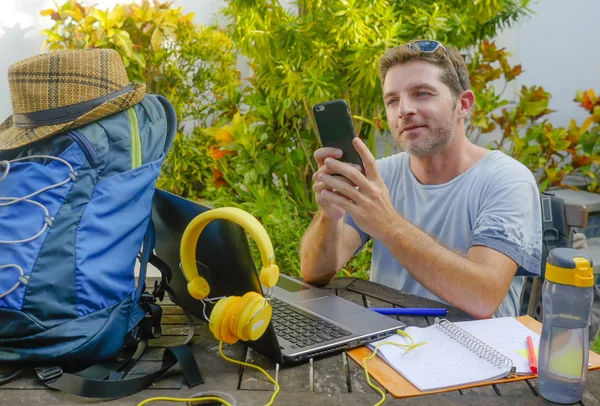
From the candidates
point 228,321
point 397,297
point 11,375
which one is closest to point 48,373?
point 11,375

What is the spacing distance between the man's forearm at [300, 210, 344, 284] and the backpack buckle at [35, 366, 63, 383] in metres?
0.76

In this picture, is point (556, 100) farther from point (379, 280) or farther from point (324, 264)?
point (324, 264)

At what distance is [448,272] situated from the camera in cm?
145

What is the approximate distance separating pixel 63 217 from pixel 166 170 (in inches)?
114

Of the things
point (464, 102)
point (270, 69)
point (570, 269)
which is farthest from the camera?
point (270, 69)

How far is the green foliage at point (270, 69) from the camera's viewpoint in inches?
114

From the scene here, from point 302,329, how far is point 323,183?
1.33 ft

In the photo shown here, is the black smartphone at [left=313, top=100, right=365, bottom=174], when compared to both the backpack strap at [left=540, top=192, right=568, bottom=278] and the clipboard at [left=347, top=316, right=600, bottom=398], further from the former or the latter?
the backpack strap at [left=540, top=192, right=568, bottom=278]

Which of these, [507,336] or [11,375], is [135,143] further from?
[507,336]

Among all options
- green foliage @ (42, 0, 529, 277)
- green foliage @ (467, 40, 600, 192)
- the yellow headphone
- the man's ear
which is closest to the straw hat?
the yellow headphone

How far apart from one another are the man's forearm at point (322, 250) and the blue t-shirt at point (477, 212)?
0.19m

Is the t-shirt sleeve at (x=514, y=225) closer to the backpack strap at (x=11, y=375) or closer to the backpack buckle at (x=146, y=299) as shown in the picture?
the backpack buckle at (x=146, y=299)

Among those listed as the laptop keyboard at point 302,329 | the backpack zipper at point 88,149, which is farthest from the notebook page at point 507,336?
the backpack zipper at point 88,149

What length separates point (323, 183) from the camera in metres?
1.47
